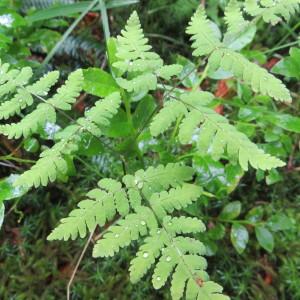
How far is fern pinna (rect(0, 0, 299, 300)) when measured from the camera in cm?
117

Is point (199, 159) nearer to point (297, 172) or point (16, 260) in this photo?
point (297, 172)

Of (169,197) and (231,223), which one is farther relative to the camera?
(231,223)

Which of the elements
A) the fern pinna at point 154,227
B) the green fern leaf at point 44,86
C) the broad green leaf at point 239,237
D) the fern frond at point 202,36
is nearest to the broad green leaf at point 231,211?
the broad green leaf at point 239,237

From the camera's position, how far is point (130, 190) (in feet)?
4.25

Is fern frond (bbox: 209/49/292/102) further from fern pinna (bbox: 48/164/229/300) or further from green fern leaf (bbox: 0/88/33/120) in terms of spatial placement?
green fern leaf (bbox: 0/88/33/120)

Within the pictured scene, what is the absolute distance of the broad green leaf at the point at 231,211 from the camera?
1718mm

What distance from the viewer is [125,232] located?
121 cm

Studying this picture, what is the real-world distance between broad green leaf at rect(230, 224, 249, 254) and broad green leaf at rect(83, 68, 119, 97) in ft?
2.12

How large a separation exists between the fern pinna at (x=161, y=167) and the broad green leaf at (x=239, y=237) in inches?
16.1

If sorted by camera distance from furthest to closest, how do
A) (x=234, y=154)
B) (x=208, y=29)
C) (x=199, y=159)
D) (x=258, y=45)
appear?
(x=258, y=45)
(x=199, y=159)
(x=208, y=29)
(x=234, y=154)

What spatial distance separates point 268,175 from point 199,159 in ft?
0.88

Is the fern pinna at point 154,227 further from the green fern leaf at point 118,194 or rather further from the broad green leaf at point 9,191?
the broad green leaf at point 9,191

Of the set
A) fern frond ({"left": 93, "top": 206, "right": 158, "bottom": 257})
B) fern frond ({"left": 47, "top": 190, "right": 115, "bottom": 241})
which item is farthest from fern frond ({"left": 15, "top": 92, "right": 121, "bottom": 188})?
fern frond ({"left": 93, "top": 206, "right": 158, "bottom": 257})

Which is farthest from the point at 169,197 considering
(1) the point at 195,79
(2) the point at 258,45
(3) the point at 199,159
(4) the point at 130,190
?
(2) the point at 258,45
